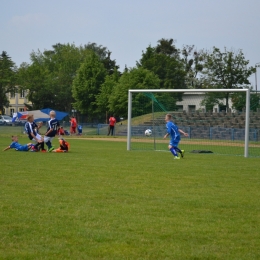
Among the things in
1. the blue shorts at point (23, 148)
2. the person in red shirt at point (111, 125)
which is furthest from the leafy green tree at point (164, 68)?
the blue shorts at point (23, 148)

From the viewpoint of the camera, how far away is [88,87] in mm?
72312

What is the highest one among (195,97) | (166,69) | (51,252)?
(166,69)

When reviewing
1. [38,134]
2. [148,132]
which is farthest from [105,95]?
[38,134]

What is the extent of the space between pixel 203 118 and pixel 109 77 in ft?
137

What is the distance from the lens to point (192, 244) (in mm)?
6855

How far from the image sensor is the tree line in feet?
190

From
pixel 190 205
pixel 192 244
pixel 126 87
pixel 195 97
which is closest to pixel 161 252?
pixel 192 244

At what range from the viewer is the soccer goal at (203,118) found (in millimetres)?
27844

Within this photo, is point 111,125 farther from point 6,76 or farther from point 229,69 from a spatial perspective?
point 6,76

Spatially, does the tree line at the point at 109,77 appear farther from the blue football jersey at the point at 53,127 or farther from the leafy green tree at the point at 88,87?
the blue football jersey at the point at 53,127

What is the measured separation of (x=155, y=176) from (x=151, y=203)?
420 centimetres

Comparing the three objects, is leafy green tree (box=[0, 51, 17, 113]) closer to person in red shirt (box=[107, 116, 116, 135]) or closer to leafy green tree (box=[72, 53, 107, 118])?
leafy green tree (box=[72, 53, 107, 118])

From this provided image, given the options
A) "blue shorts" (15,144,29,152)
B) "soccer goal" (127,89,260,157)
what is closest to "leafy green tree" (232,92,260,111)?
"soccer goal" (127,89,260,157)

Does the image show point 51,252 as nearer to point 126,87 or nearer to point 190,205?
point 190,205
